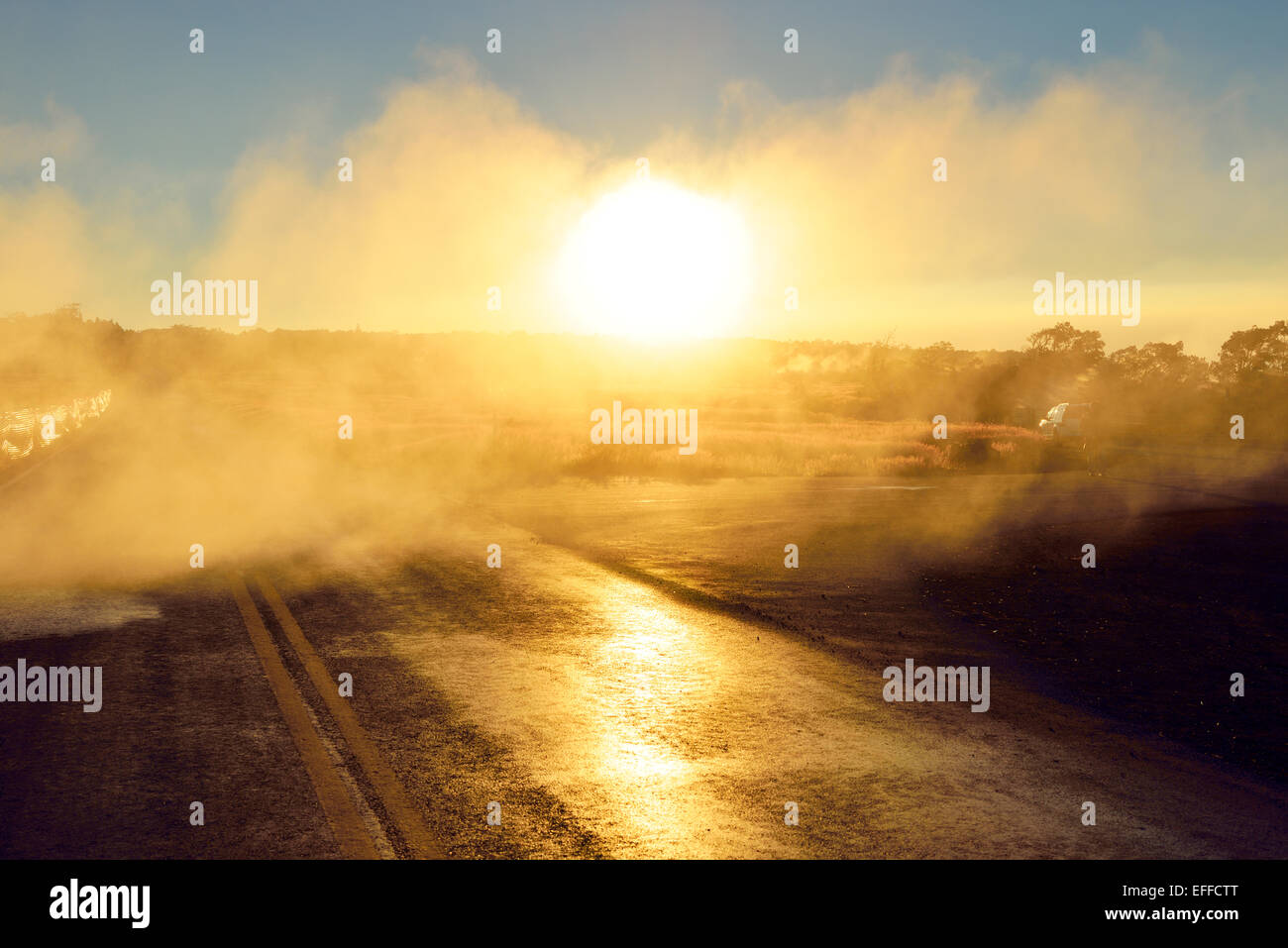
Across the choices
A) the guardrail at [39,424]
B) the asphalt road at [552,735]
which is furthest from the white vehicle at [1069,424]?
the guardrail at [39,424]

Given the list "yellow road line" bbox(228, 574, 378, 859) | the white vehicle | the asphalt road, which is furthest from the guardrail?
the white vehicle

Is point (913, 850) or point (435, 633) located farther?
point (435, 633)

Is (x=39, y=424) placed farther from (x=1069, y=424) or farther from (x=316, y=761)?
(x=1069, y=424)

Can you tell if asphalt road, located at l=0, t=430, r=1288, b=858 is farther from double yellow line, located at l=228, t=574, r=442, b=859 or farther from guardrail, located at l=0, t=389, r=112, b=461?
guardrail, located at l=0, t=389, r=112, b=461

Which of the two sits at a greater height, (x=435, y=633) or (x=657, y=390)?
(x=657, y=390)

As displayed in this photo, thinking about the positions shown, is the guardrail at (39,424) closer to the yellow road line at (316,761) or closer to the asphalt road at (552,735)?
the asphalt road at (552,735)

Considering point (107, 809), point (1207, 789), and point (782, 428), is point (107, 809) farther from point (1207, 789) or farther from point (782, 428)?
point (782, 428)

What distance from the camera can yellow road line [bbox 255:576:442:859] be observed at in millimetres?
4699

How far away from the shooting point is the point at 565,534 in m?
16.9

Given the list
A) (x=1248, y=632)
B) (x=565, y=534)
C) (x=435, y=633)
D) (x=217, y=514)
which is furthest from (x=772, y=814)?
(x=217, y=514)

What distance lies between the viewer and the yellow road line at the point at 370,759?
15.4 ft

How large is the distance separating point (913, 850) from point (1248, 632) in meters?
7.38
